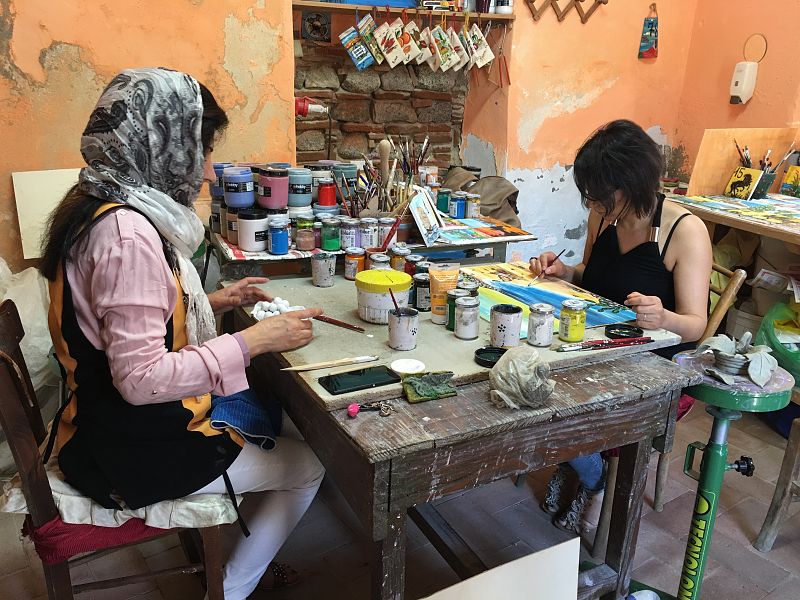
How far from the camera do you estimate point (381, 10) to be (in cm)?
343

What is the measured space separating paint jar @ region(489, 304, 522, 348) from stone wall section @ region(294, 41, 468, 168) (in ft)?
8.67

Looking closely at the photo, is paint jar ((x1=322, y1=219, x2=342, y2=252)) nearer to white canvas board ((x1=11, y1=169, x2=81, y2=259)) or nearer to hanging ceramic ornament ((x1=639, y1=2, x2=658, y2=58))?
white canvas board ((x1=11, y1=169, x2=81, y2=259))

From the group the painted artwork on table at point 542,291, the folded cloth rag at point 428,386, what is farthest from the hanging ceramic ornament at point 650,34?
the folded cloth rag at point 428,386

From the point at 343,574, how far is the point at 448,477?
0.90 meters

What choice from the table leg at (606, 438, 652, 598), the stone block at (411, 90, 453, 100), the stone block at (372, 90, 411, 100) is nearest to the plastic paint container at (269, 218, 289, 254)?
the table leg at (606, 438, 652, 598)

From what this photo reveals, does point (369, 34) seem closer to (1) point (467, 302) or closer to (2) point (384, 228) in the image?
(2) point (384, 228)

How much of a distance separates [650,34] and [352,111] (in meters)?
1.89

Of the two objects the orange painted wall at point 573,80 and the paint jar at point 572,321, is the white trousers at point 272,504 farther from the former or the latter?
the orange painted wall at point 573,80

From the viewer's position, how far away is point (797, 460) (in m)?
2.02

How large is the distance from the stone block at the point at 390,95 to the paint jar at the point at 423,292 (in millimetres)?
2508

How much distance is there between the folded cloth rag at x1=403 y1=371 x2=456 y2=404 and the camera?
1290 mm

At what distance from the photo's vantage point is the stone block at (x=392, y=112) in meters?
3.98

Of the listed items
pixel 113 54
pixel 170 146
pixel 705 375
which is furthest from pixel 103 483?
pixel 113 54

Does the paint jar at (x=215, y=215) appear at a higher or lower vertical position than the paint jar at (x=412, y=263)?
higher
